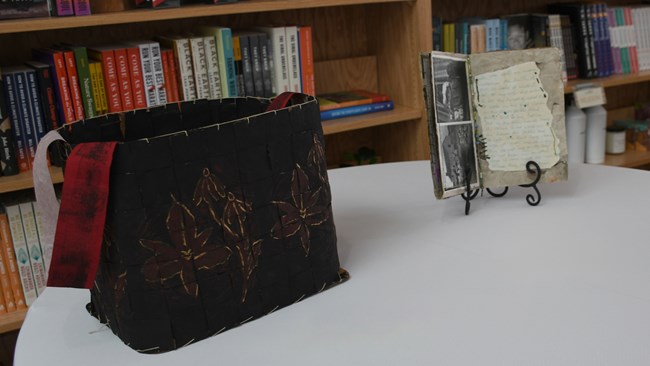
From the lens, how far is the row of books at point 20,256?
171cm

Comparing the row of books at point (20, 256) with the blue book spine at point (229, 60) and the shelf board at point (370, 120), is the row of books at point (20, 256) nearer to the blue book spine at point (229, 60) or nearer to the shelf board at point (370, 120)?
the blue book spine at point (229, 60)

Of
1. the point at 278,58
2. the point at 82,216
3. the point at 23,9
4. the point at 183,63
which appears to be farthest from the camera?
the point at 278,58

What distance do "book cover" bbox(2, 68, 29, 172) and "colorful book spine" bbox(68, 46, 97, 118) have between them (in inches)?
5.8

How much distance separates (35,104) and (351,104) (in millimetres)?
897

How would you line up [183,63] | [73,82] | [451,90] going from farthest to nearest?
1. [183,63]
2. [73,82]
3. [451,90]

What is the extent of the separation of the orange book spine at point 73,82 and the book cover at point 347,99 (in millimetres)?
686

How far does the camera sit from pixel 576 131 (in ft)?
8.20

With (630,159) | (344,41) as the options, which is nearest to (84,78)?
(344,41)

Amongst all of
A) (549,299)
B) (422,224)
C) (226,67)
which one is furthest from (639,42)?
(549,299)

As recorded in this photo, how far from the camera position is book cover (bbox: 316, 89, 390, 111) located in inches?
82.0

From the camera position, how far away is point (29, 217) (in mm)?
1733

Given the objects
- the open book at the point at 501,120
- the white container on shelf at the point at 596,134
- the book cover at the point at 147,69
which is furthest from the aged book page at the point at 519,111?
the white container on shelf at the point at 596,134

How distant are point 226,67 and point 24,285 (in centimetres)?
77

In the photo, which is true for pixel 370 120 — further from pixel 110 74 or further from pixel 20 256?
pixel 20 256
